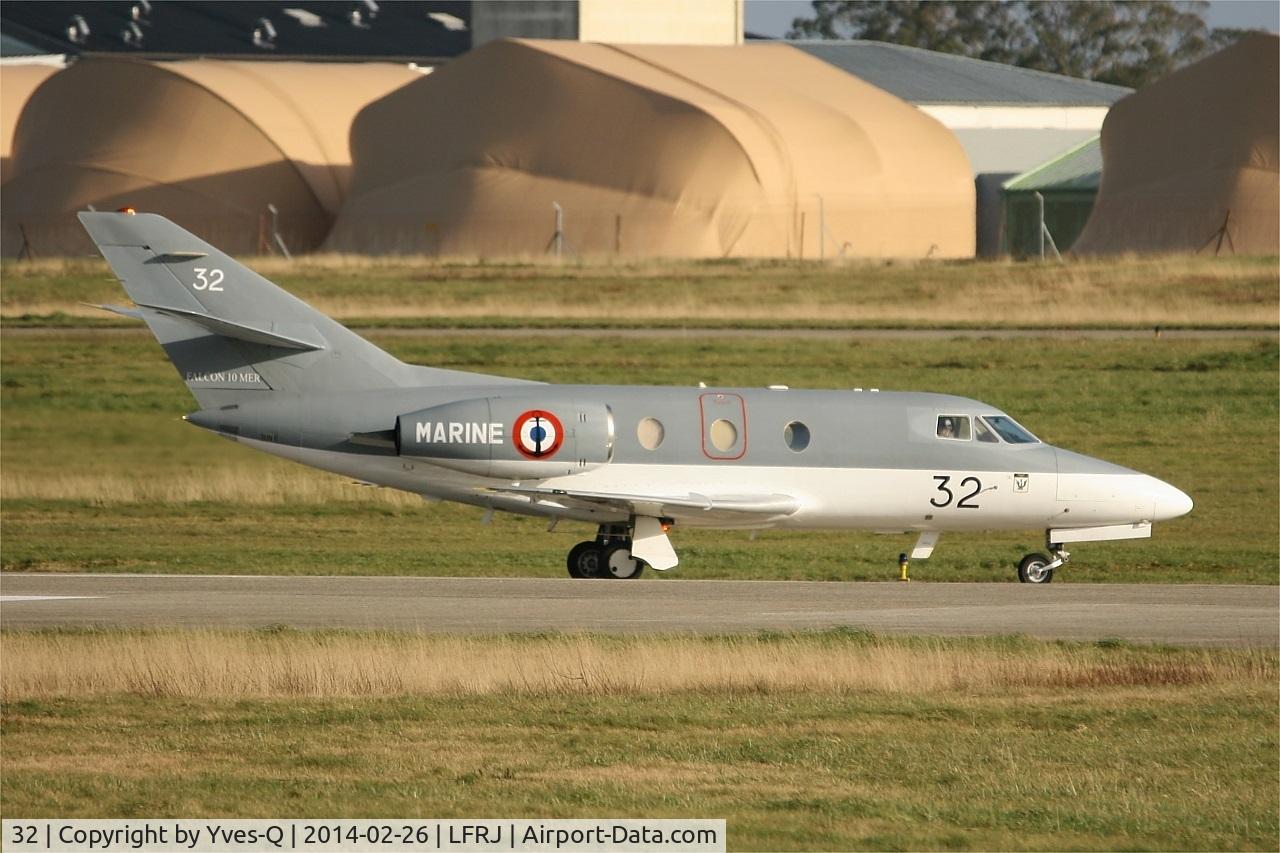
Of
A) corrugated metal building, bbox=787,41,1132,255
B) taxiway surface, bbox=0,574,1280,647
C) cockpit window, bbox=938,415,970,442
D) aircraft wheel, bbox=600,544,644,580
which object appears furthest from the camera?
corrugated metal building, bbox=787,41,1132,255

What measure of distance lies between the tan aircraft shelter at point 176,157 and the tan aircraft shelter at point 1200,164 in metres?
32.8

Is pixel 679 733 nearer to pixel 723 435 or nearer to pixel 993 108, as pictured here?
pixel 723 435

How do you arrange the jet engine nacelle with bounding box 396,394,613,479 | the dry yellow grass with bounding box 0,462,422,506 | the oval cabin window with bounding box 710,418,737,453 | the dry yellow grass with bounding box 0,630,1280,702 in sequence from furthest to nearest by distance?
the dry yellow grass with bounding box 0,462,422,506
the oval cabin window with bounding box 710,418,737,453
the jet engine nacelle with bounding box 396,394,613,479
the dry yellow grass with bounding box 0,630,1280,702

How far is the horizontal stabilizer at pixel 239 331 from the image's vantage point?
997 inches

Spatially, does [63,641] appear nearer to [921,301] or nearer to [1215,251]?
[921,301]

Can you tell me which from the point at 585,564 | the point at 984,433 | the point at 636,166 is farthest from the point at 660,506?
the point at 636,166

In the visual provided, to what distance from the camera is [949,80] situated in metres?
98.6

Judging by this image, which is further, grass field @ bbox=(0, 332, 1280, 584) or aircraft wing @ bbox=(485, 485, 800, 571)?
grass field @ bbox=(0, 332, 1280, 584)

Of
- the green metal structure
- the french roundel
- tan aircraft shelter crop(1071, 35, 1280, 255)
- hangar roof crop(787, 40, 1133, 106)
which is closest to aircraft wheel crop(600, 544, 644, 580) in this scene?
the french roundel

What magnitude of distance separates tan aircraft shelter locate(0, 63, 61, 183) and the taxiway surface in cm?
7124

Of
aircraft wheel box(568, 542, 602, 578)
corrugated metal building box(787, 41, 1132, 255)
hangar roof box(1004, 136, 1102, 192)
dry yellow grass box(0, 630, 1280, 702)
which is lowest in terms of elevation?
aircraft wheel box(568, 542, 602, 578)

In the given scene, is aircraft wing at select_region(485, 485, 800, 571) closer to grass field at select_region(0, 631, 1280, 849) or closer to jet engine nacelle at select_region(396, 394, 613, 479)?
jet engine nacelle at select_region(396, 394, 613, 479)

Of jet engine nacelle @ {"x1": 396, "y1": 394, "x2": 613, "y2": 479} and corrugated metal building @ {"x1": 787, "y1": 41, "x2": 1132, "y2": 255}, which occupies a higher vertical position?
corrugated metal building @ {"x1": 787, "y1": 41, "x2": 1132, "y2": 255}

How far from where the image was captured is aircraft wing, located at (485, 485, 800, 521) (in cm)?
2520
